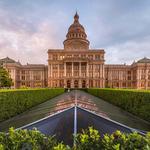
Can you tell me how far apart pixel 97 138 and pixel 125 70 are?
288 feet

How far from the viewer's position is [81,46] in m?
83.2

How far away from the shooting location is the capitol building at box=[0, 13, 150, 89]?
239 ft

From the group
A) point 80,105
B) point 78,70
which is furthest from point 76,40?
point 80,105

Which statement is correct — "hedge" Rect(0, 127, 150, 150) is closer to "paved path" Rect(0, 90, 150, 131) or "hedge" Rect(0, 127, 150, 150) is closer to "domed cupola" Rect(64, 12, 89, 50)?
"paved path" Rect(0, 90, 150, 131)

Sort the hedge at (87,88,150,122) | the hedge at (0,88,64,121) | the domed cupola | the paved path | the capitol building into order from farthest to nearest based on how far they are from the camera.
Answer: the domed cupola → the capitol building → the hedge at (0,88,64,121) → the hedge at (87,88,150,122) → the paved path

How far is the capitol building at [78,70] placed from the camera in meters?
72.9

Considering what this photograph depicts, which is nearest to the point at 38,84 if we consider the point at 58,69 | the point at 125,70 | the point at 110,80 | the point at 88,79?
the point at 58,69

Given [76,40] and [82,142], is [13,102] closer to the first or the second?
[82,142]

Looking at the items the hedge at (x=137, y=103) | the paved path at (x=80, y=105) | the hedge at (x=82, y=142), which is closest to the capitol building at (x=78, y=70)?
the hedge at (x=137, y=103)

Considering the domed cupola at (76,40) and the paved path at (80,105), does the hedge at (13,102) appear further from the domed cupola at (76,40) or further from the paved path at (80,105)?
the domed cupola at (76,40)

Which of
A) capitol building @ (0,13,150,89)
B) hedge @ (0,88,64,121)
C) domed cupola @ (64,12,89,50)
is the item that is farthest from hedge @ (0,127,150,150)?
domed cupola @ (64,12,89,50)

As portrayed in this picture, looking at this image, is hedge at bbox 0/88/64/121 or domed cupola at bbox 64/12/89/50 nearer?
hedge at bbox 0/88/64/121

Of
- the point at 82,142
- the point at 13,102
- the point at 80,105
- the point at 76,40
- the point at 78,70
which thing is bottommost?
the point at 13,102

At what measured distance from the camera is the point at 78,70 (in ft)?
242
